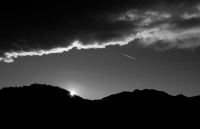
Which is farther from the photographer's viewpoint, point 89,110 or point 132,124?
point 89,110

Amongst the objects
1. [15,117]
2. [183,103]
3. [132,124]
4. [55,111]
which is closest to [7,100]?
[15,117]

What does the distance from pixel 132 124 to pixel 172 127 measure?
657cm

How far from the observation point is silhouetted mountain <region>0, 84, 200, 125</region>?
113 feet

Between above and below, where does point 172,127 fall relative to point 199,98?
below

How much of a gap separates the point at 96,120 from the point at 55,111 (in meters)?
7.54

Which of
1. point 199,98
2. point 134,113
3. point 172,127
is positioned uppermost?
point 199,98

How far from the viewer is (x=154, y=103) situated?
39.6 m

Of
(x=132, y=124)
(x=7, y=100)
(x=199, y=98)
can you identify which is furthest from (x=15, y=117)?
(x=199, y=98)

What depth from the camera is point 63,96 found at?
138ft

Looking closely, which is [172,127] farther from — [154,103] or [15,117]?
[15,117]

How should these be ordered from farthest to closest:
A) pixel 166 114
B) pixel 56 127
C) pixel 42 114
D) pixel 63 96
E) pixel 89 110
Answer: pixel 63 96, pixel 89 110, pixel 166 114, pixel 42 114, pixel 56 127

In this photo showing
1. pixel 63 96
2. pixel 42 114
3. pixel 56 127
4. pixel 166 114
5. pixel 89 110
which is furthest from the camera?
pixel 63 96

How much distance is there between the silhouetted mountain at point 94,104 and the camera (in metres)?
34.6

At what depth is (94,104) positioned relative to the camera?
4269 cm
